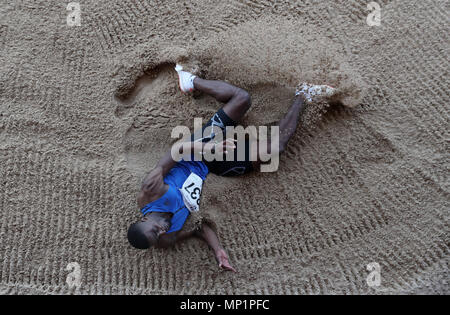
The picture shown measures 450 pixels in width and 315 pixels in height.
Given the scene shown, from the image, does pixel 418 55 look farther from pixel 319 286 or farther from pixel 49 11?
pixel 49 11

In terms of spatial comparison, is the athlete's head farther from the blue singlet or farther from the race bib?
the race bib

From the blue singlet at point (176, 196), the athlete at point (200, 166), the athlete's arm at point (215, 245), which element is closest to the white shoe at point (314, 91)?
the athlete at point (200, 166)

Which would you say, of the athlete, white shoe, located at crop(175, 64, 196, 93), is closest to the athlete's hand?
the athlete

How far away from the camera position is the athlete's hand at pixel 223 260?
2.86 metres

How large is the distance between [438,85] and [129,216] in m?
2.46

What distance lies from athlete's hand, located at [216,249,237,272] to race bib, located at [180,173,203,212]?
353mm

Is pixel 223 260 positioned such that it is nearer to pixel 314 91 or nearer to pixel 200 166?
pixel 200 166

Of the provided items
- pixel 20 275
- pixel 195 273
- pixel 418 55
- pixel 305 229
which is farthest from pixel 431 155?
pixel 20 275

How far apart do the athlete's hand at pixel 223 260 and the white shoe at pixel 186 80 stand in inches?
47.9

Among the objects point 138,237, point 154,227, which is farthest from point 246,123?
point 138,237

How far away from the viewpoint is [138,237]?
2652 mm

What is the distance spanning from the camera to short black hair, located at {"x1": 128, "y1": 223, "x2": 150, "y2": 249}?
2.64 m

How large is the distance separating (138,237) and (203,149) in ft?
2.41

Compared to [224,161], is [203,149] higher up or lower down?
higher up
